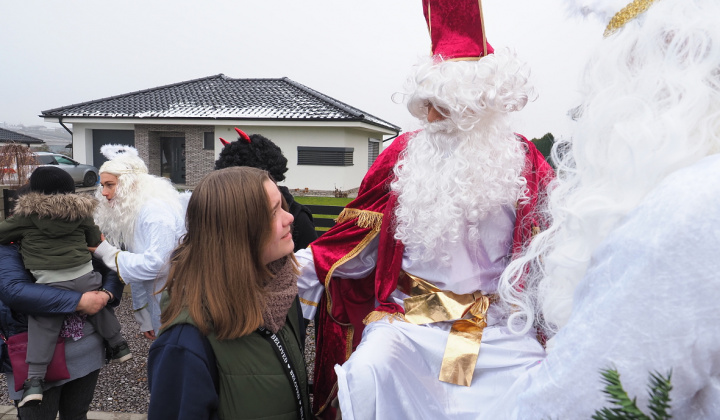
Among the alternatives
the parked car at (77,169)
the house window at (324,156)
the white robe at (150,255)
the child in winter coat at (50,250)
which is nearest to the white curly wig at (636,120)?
the white robe at (150,255)

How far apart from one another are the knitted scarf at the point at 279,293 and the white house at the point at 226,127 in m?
14.6

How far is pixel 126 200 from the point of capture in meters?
3.54

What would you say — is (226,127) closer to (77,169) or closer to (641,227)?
(77,169)

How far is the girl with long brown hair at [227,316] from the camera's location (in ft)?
4.29

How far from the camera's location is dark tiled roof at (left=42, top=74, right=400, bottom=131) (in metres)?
16.9

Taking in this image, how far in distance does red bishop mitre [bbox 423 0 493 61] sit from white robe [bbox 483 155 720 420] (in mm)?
1580

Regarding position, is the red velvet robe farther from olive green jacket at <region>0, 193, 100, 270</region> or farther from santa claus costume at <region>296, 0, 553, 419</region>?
olive green jacket at <region>0, 193, 100, 270</region>

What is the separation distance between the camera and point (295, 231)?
333cm

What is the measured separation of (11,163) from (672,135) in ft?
38.4

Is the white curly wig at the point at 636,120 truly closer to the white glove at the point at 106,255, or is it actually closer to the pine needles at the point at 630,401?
→ the pine needles at the point at 630,401

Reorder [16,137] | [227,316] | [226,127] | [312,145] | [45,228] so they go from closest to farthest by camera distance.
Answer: [227,316], [45,228], [312,145], [226,127], [16,137]

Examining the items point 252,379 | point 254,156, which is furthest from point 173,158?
point 252,379

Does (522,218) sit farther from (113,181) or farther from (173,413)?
(113,181)

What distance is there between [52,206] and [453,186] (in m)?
2.23
